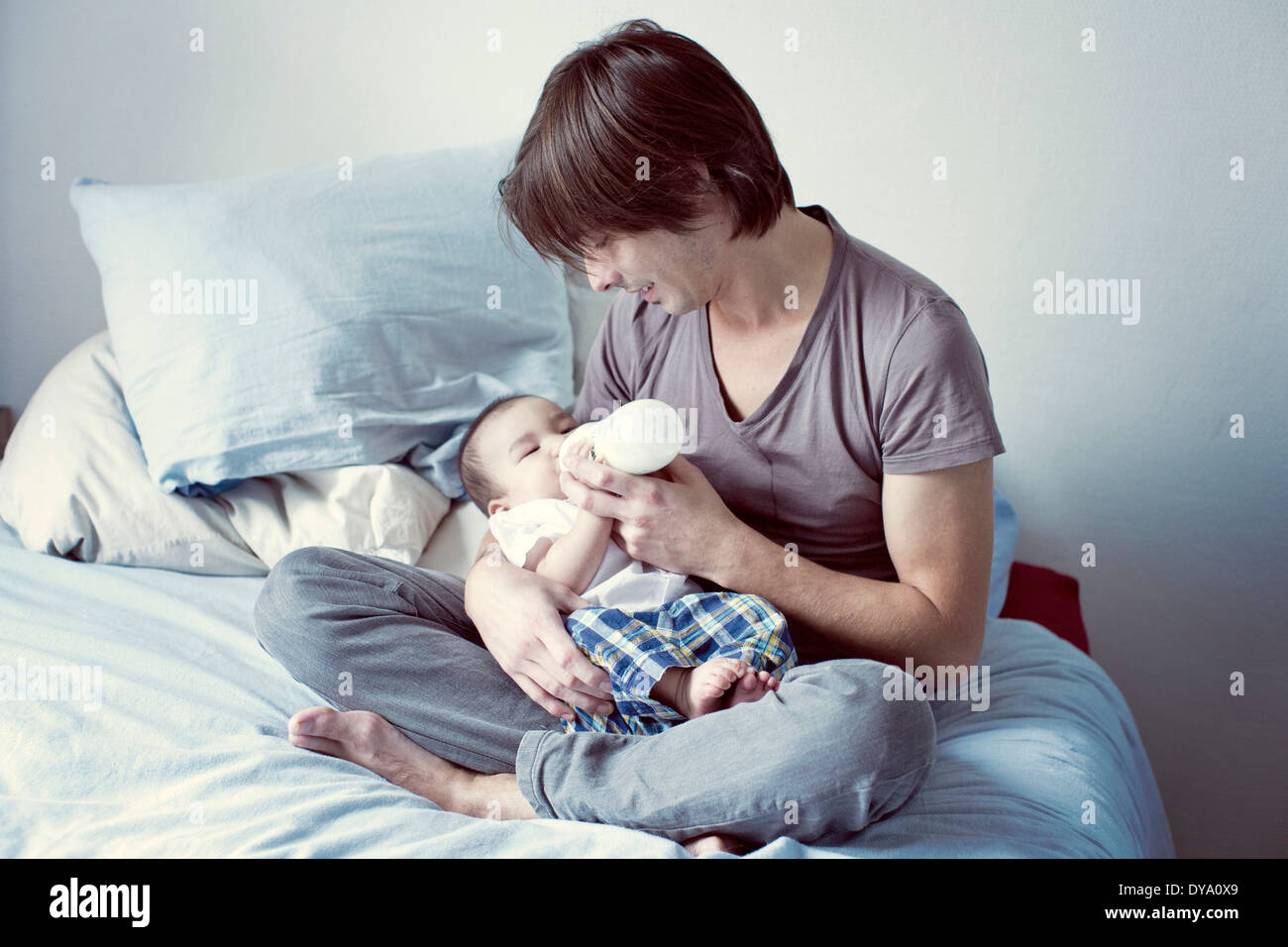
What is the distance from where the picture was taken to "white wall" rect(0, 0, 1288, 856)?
5.37ft

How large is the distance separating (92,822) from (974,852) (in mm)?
785

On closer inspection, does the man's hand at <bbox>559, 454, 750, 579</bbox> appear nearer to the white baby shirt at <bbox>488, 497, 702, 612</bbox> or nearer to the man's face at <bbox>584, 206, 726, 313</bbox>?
the white baby shirt at <bbox>488, 497, 702, 612</bbox>

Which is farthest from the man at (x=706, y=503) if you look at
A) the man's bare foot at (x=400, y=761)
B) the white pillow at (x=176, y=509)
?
the white pillow at (x=176, y=509)

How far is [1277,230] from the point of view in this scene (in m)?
1.61

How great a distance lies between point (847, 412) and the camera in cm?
121

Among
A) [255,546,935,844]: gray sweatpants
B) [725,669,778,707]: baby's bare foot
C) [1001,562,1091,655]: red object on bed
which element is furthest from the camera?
[1001,562,1091,655]: red object on bed

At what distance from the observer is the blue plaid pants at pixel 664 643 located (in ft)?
3.53

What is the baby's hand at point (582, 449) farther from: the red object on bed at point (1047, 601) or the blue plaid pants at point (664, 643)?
the red object on bed at point (1047, 601)

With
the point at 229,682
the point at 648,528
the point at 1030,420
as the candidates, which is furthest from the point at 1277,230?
the point at 229,682

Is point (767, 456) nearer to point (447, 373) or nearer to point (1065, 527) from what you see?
point (447, 373)

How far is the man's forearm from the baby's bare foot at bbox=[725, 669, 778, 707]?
14cm

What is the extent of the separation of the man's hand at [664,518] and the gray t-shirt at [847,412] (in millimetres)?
112

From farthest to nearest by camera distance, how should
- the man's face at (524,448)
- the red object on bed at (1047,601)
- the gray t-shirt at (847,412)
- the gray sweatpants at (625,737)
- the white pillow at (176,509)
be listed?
1. the red object on bed at (1047,601)
2. the white pillow at (176,509)
3. the man's face at (524,448)
4. the gray t-shirt at (847,412)
5. the gray sweatpants at (625,737)

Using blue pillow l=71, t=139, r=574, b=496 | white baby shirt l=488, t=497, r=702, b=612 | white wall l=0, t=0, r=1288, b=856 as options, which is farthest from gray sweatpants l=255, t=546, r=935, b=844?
white wall l=0, t=0, r=1288, b=856
